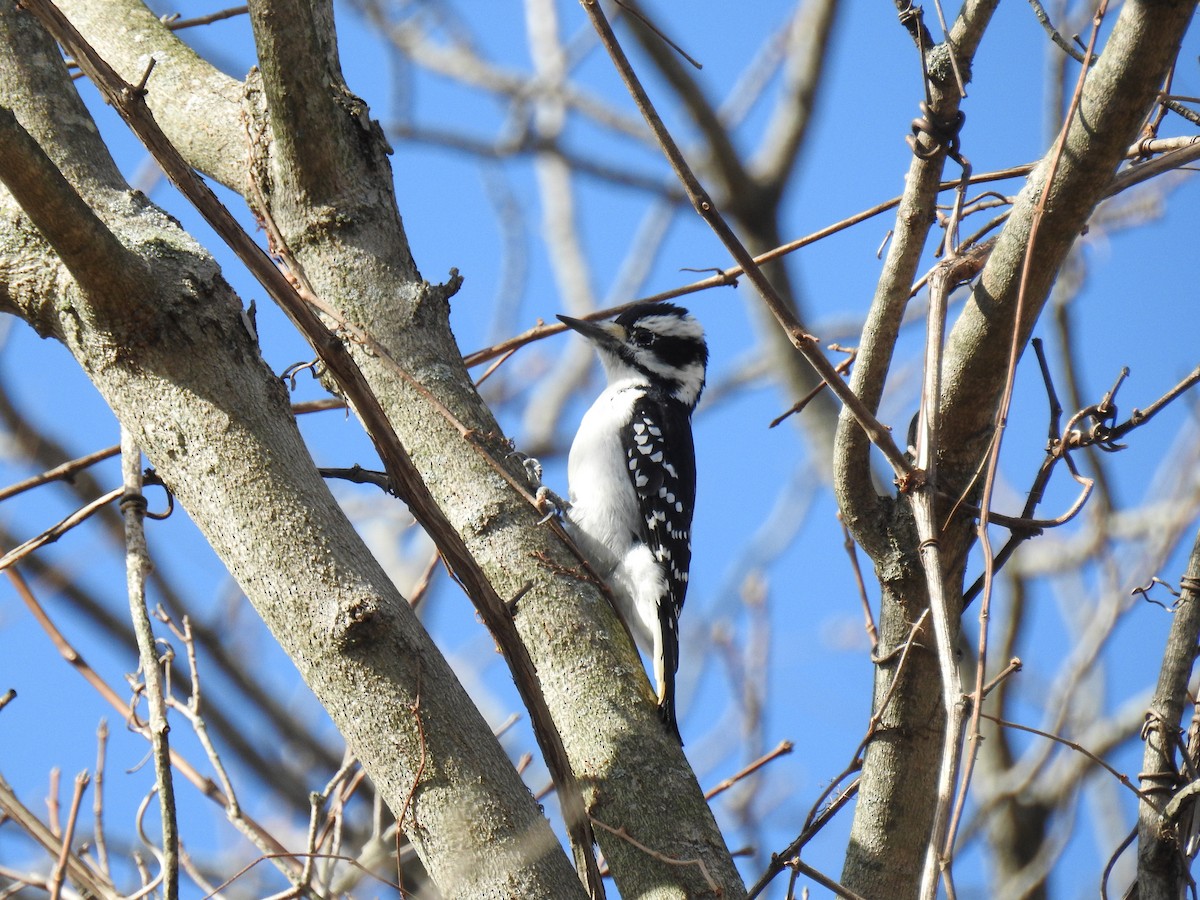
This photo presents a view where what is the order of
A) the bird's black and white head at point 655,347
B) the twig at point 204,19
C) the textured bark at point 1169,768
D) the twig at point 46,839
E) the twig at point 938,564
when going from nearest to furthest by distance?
1. the twig at point 938,564
2. the twig at point 46,839
3. the textured bark at point 1169,768
4. the twig at point 204,19
5. the bird's black and white head at point 655,347

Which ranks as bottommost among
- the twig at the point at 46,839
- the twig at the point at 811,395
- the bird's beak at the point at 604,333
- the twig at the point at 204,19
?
the twig at the point at 46,839

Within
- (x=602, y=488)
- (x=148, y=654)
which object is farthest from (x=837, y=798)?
(x=602, y=488)

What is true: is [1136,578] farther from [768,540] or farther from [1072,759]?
[768,540]

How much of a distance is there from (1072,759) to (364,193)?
584 cm

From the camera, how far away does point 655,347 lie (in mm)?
6320

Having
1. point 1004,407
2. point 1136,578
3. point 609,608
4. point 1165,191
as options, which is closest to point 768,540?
point 1136,578

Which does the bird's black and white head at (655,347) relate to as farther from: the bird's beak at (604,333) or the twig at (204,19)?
the twig at (204,19)

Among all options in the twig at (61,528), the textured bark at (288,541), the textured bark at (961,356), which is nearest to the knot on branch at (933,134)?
the textured bark at (961,356)

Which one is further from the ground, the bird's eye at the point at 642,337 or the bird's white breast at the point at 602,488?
the bird's eye at the point at 642,337

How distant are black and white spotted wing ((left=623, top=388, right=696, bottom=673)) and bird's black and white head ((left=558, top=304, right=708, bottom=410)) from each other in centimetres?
38

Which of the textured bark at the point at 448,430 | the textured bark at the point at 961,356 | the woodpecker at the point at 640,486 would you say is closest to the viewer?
the textured bark at the point at 961,356

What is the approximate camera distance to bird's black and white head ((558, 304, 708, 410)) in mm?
6250

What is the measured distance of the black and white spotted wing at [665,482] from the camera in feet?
17.5

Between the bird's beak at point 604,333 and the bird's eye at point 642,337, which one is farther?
the bird's eye at point 642,337
